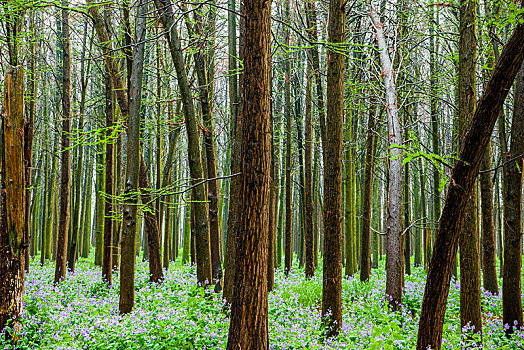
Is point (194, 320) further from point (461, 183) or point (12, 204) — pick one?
point (461, 183)

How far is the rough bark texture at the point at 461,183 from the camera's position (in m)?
3.37

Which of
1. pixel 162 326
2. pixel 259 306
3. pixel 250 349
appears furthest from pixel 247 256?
pixel 162 326

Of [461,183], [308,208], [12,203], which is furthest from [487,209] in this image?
[12,203]

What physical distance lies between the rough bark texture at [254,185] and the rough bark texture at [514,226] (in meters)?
5.10

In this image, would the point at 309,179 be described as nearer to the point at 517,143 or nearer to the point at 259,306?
the point at 517,143

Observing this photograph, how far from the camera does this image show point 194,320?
19.2 feet

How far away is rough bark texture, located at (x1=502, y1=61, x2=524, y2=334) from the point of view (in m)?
6.66

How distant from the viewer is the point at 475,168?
3641 millimetres

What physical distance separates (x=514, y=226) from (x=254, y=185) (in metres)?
5.54

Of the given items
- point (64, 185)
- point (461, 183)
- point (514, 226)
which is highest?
point (64, 185)

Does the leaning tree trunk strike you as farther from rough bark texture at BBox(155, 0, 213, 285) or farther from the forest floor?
rough bark texture at BBox(155, 0, 213, 285)

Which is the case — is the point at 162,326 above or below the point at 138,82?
below

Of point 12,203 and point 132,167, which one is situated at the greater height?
point 132,167

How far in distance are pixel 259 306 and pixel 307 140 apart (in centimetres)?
812
